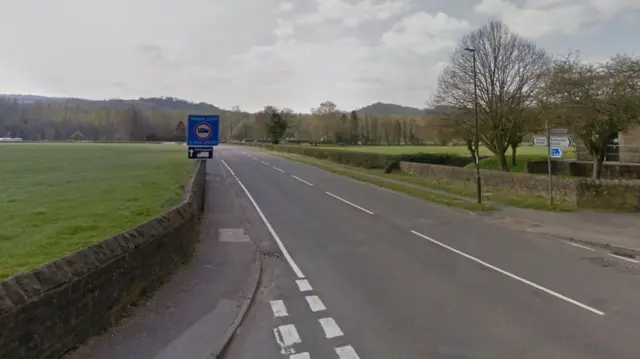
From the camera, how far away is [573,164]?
33844 millimetres

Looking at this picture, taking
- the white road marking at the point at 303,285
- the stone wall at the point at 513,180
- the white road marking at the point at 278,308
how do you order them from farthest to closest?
the stone wall at the point at 513,180 → the white road marking at the point at 303,285 → the white road marking at the point at 278,308

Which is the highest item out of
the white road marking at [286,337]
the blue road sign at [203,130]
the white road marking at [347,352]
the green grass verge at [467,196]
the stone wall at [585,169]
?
the blue road sign at [203,130]

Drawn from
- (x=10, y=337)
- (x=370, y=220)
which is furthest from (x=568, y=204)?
(x=10, y=337)

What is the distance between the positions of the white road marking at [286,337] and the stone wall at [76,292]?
2156mm

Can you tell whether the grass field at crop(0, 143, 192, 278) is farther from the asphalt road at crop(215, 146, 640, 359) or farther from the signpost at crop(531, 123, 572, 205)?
the signpost at crop(531, 123, 572, 205)

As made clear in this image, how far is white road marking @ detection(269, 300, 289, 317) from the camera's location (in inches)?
272

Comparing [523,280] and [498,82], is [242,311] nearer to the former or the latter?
[523,280]

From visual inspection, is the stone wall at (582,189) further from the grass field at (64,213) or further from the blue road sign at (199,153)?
the grass field at (64,213)

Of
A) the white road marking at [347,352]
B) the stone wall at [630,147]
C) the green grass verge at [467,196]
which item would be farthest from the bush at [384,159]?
the white road marking at [347,352]

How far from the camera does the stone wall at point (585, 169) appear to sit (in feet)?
91.4

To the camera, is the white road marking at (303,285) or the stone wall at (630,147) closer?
the white road marking at (303,285)

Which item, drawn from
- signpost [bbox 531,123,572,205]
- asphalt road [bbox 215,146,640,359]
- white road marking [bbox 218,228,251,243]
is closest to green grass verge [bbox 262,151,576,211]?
signpost [bbox 531,123,572,205]

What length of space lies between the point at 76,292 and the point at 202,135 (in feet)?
38.6

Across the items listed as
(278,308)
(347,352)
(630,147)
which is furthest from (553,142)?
(630,147)
